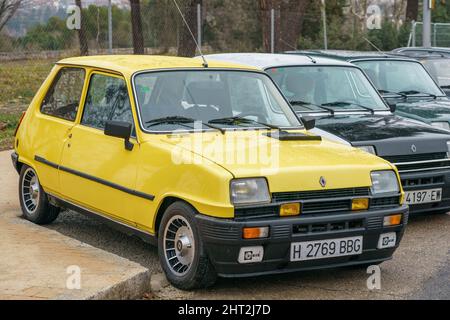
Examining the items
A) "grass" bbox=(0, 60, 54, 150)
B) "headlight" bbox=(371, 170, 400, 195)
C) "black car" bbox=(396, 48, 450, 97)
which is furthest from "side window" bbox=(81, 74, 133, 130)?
"grass" bbox=(0, 60, 54, 150)

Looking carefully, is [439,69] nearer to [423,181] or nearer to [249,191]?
[423,181]

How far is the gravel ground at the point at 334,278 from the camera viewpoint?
6.01m

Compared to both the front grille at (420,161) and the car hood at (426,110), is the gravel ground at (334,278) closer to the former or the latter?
the front grille at (420,161)

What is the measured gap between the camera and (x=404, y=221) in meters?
6.33

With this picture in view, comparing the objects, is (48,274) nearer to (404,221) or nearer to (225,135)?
(225,135)

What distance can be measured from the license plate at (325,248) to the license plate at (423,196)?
2224 millimetres

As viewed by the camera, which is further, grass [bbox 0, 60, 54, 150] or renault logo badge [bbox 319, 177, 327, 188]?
grass [bbox 0, 60, 54, 150]

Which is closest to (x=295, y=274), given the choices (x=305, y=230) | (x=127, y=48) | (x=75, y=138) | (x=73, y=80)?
(x=305, y=230)

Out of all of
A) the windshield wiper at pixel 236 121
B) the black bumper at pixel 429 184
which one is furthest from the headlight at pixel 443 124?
the windshield wiper at pixel 236 121

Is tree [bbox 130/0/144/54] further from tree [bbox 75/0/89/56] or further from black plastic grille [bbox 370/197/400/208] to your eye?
black plastic grille [bbox 370/197/400/208]

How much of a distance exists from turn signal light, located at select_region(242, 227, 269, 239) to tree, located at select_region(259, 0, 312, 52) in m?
15.2

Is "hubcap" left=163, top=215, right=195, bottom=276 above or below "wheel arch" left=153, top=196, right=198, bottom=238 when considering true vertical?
below

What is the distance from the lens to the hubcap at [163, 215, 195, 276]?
5.93 meters
